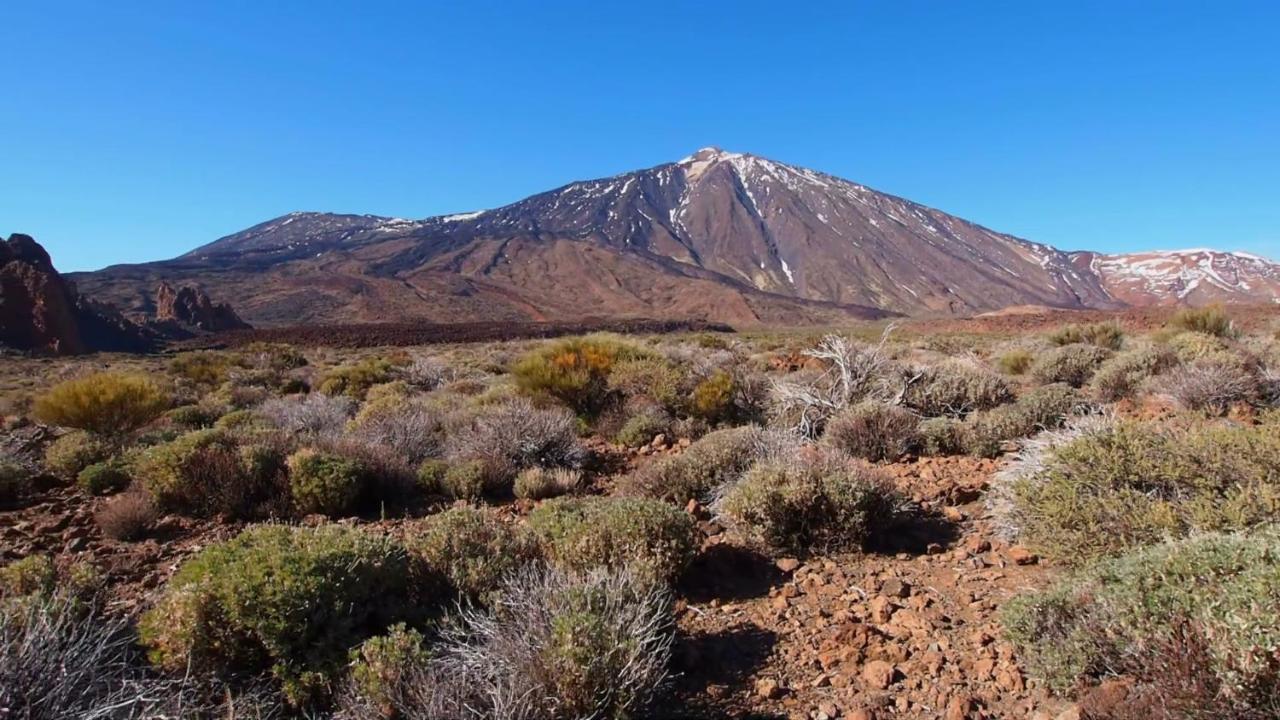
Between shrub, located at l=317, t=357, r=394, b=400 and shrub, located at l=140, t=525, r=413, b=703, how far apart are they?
9.60 metres

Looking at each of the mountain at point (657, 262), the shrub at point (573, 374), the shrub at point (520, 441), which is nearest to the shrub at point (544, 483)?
the shrub at point (520, 441)

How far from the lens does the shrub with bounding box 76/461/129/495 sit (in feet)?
18.9

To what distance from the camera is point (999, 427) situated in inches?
237

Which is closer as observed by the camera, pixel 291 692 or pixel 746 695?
pixel 291 692

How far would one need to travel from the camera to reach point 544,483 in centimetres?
575

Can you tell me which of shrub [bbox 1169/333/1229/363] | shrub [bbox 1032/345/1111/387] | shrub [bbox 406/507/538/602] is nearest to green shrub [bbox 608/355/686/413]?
shrub [bbox 406/507/538/602]

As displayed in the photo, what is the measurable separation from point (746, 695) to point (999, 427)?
14.6 feet

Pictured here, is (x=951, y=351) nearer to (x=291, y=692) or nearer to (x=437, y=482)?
(x=437, y=482)

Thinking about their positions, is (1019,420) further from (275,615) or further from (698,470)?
(275,615)

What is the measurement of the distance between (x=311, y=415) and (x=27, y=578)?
5.43m

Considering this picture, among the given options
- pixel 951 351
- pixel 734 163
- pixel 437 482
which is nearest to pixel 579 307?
pixel 951 351

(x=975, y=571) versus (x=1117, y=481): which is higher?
(x=1117, y=481)

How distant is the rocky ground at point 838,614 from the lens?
2605 mm

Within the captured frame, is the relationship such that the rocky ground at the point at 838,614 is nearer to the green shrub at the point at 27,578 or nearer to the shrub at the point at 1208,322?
Result: the green shrub at the point at 27,578
